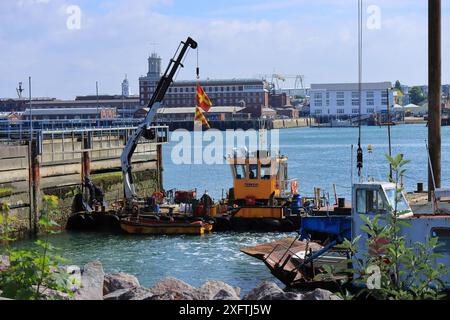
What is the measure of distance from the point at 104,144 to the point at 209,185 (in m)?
24.4

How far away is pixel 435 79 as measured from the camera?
25016mm

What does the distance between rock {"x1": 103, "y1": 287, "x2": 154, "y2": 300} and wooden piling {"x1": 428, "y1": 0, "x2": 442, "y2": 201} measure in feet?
39.5

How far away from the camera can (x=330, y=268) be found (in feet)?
38.3

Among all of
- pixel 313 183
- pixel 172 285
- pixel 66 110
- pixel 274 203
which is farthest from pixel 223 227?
pixel 66 110

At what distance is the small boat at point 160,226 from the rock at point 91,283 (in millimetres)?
20844

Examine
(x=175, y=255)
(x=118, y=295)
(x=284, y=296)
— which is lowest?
(x=175, y=255)

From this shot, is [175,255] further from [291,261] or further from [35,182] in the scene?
[291,261]

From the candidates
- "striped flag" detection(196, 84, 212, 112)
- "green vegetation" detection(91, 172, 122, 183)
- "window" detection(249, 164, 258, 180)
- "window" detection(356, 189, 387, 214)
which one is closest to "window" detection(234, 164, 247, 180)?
"window" detection(249, 164, 258, 180)

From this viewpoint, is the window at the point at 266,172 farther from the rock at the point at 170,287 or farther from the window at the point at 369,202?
the rock at the point at 170,287

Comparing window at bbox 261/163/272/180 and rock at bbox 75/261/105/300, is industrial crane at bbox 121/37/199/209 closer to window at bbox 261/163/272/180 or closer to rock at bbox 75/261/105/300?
window at bbox 261/163/272/180

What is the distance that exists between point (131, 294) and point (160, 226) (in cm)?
2251

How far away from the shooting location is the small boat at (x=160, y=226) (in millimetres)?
36812

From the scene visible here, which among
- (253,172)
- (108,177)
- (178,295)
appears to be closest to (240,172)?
(253,172)
